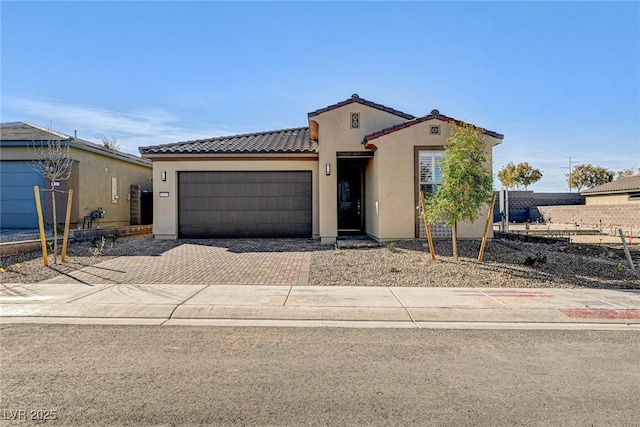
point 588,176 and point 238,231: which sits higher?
point 588,176

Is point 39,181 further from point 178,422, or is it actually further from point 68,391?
point 178,422

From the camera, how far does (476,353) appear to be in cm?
496

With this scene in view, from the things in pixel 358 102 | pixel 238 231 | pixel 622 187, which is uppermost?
pixel 358 102

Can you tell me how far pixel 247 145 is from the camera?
16.0 metres

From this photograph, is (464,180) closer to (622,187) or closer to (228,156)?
(228,156)

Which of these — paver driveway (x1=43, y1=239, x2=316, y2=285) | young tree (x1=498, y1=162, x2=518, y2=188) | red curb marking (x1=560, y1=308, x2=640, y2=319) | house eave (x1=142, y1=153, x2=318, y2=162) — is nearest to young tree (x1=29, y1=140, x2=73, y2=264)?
house eave (x1=142, y1=153, x2=318, y2=162)

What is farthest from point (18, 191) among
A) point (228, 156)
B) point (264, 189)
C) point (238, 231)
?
point (264, 189)

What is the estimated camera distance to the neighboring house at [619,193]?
31.6m

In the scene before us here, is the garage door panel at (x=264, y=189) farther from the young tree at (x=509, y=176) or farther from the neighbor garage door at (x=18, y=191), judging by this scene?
the young tree at (x=509, y=176)

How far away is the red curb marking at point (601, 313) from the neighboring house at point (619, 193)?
99.1 feet

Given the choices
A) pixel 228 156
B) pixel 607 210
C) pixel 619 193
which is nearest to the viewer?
pixel 228 156

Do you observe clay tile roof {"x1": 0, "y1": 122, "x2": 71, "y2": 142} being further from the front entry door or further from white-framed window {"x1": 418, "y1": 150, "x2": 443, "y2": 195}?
white-framed window {"x1": 418, "y1": 150, "x2": 443, "y2": 195}

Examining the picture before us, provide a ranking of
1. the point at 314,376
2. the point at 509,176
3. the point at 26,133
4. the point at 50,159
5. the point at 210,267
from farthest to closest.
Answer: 1. the point at 509,176
2. the point at 26,133
3. the point at 50,159
4. the point at 210,267
5. the point at 314,376

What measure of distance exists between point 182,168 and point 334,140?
577 centimetres
